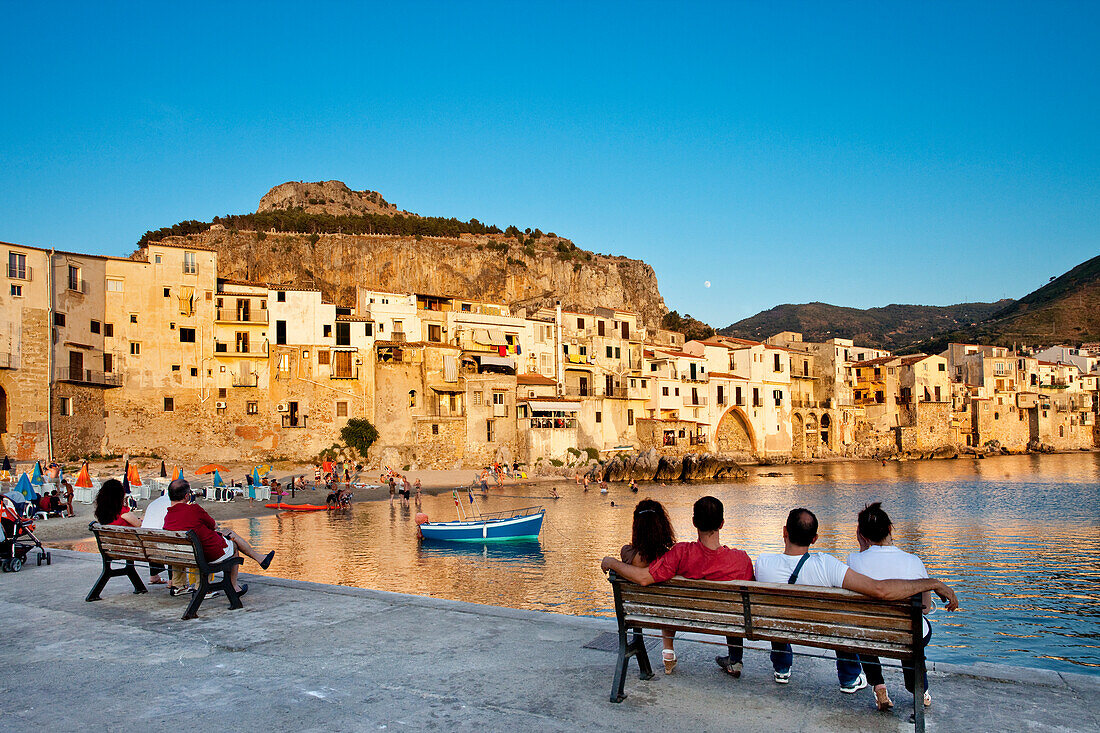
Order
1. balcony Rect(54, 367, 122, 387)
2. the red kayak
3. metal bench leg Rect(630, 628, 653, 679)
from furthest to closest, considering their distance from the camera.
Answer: balcony Rect(54, 367, 122, 387) < the red kayak < metal bench leg Rect(630, 628, 653, 679)

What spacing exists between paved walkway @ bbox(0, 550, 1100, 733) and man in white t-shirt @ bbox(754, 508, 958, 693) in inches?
5.7

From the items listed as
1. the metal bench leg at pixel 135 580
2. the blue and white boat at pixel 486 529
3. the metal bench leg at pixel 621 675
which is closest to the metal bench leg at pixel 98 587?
the metal bench leg at pixel 135 580

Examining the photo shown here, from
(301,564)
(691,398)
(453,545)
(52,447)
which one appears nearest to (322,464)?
(52,447)

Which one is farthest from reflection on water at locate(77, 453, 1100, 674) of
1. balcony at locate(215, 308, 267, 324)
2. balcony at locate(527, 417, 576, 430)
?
balcony at locate(215, 308, 267, 324)

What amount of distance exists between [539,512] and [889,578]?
22400 mm

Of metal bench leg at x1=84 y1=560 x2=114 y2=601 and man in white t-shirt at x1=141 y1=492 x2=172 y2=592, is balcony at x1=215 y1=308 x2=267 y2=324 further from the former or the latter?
metal bench leg at x1=84 y1=560 x2=114 y2=601

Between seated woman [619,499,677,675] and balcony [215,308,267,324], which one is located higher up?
balcony [215,308,267,324]

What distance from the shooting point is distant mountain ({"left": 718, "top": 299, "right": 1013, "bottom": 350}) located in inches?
6678

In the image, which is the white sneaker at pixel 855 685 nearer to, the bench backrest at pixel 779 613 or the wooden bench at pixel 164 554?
the bench backrest at pixel 779 613

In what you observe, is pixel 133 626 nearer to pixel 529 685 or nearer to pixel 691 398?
pixel 529 685

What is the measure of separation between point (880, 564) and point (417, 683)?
338cm

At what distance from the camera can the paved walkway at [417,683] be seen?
4.41 meters

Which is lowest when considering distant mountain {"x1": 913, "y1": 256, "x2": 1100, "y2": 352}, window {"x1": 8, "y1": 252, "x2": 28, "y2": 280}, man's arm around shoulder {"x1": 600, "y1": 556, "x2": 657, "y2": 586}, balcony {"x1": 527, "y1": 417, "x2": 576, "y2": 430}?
man's arm around shoulder {"x1": 600, "y1": 556, "x2": 657, "y2": 586}

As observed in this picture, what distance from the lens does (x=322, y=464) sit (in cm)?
4881
